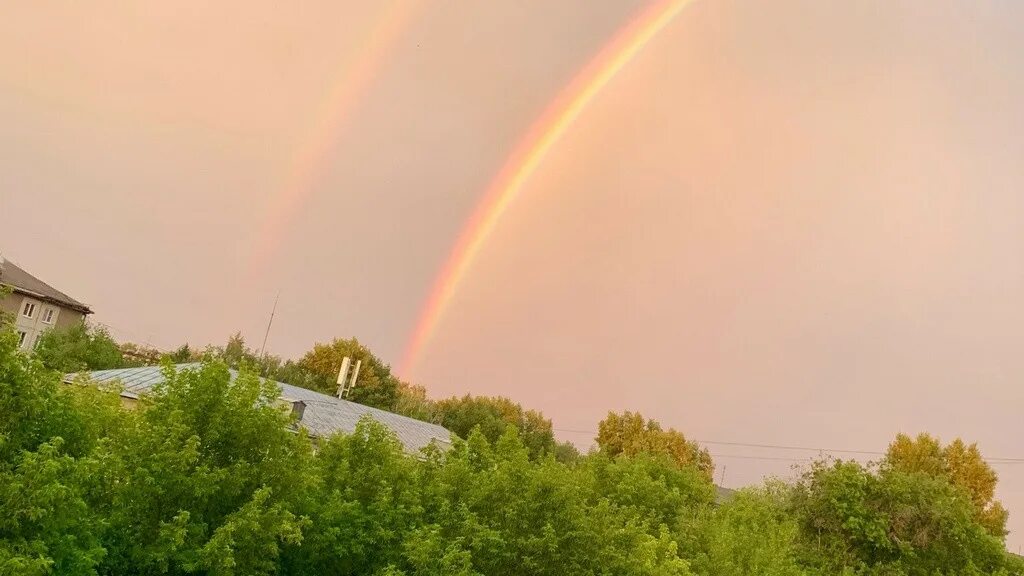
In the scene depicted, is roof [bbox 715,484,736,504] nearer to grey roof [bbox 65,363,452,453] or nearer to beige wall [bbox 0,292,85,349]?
grey roof [bbox 65,363,452,453]

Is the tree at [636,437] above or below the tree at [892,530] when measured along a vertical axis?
above

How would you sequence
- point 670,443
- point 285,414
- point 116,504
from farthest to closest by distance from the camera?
point 670,443 → point 285,414 → point 116,504

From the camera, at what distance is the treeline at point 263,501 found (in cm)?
1189

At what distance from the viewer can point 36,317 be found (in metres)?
76.5

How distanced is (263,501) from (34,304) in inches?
2938

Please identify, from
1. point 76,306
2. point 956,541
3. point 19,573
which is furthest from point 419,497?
point 76,306

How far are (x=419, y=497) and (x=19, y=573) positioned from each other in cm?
Result: 1069

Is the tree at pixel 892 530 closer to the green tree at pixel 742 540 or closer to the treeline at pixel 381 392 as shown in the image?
the green tree at pixel 742 540

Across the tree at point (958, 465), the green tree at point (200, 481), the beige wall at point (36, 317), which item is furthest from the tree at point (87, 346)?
the tree at point (958, 465)

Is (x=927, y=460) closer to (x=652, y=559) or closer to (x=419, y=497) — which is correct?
(x=652, y=559)

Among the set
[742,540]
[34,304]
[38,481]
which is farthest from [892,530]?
[34,304]

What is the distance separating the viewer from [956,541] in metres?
33.1

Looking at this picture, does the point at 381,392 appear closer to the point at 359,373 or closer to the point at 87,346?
the point at 359,373

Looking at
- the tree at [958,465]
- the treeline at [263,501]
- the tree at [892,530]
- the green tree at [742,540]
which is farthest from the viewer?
the tree at [958,465]
